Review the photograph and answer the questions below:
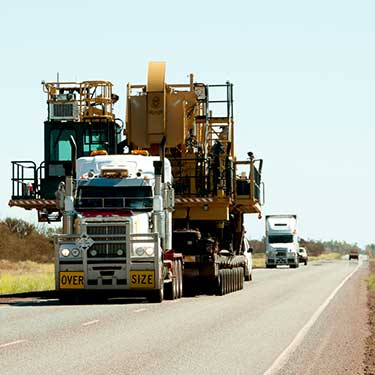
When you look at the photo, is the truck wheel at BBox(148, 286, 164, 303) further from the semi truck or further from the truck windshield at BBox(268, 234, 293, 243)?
the truck windshield at BBox(268, 234, 293, 243)

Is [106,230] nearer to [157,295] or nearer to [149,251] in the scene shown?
[149,251]

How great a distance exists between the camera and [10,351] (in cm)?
1596

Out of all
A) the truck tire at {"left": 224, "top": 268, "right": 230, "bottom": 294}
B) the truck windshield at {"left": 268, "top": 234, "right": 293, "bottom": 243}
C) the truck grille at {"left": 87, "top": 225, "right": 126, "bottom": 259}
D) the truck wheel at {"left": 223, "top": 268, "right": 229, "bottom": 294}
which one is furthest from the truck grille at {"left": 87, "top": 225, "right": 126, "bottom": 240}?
the truck windshield at {"left": 268, "top": 234, "right": 293, "bottom": 243}

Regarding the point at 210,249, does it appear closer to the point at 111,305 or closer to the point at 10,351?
Answer: the point at 111,305

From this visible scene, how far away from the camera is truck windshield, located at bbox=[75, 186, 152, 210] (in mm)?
29641

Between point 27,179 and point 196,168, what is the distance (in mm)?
5247

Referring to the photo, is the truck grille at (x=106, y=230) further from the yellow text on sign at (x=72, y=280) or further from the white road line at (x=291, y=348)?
the white road line at (x=291, y=348)

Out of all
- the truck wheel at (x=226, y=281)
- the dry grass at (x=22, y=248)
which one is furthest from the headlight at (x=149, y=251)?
the dry grass at (x=22, y=248)

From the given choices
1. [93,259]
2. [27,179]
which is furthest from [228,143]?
[93,259]

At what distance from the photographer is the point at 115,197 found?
2970 cm

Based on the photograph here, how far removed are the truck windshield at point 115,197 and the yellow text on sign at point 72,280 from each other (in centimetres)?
193

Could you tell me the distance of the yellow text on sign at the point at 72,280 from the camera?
2861 centimetres

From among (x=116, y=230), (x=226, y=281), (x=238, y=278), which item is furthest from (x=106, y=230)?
(x=238, y=278)

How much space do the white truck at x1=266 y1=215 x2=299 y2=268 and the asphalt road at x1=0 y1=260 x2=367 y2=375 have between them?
48.4 metres
